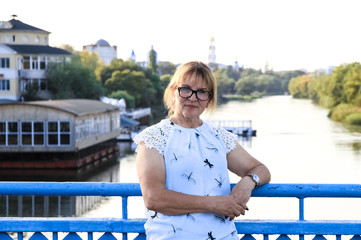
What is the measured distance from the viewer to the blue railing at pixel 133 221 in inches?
85.9

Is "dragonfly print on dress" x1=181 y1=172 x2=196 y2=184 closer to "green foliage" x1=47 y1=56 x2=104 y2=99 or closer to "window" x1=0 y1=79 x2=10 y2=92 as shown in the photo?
"window" x1=0 y1=79 x2=10 y2=92

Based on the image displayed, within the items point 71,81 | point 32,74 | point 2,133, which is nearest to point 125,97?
point 71,81

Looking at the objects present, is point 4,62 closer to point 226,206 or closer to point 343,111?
point 343,111

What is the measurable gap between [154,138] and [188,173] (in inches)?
6.6

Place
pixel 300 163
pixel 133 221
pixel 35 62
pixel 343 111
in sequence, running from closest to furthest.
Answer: pixel 133 221, pixel 300 163, pixel 35 62, pixel 343 111

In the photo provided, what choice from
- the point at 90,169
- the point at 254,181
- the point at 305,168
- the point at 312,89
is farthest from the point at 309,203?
the point at 312,89

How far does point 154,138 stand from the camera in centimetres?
198

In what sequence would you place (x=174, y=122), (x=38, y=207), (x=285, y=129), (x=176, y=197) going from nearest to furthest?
(x=176, y=197) → (x=174, y=122) → (x=38, y=207) → (x=285, y=129)

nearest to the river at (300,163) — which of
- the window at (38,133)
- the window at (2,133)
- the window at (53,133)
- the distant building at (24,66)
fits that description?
the window at (53,133)

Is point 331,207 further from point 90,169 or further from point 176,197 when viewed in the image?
point 176,197

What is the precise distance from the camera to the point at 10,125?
23406 millimetres

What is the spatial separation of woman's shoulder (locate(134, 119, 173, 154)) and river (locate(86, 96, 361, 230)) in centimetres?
29

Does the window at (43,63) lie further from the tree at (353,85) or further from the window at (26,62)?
the tree at (353,85)

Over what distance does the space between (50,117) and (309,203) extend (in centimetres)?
1149
